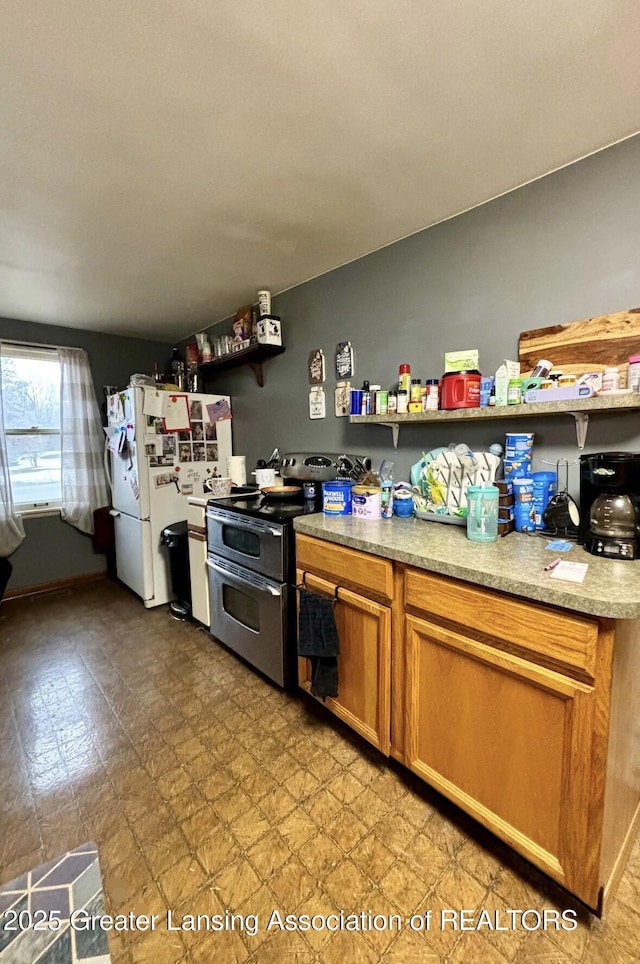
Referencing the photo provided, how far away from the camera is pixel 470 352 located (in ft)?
5.59

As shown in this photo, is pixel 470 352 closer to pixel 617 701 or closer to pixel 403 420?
pixel 403 420

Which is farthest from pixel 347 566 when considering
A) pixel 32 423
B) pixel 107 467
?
pixel 32 423

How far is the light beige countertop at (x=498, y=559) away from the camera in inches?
36.2

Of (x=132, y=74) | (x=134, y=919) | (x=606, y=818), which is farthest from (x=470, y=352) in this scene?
(x=134, y=919)

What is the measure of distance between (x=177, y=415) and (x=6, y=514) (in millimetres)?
1617

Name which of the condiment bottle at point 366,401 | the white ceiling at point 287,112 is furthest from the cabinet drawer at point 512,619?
the white ceiling at point 287,112

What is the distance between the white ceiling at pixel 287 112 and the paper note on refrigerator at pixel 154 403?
3.13ft

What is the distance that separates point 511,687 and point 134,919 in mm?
1197

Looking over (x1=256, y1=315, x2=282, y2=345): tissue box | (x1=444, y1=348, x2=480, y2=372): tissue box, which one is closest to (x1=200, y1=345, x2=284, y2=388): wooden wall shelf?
(x1=256, y1=315, x2=282, y2=345): tissue box

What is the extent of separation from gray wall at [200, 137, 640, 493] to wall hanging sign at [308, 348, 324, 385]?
0.16 ft

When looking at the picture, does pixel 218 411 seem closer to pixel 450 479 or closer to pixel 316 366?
pixel 316 366

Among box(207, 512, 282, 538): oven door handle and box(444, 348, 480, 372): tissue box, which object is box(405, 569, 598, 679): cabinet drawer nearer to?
box(207, 512, 282, 538): oven door handle

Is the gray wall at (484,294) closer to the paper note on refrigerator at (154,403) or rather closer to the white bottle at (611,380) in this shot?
the white bottle at (611,380)

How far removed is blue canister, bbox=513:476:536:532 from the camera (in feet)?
4.83
